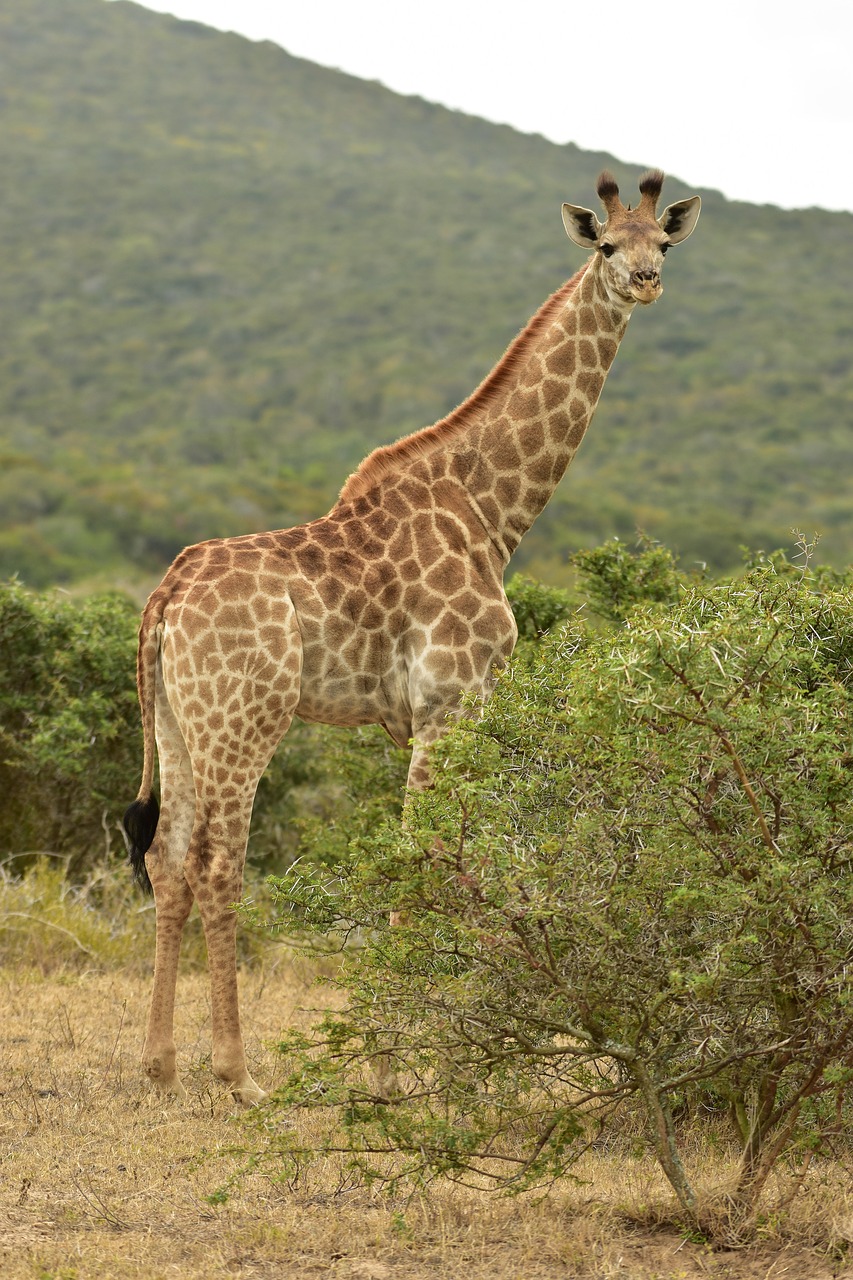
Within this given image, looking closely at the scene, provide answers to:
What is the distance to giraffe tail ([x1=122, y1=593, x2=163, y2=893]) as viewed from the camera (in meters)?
6.36

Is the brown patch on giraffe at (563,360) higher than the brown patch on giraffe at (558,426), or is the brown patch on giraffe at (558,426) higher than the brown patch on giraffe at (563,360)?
the brown patch on giraffe at (563,360)

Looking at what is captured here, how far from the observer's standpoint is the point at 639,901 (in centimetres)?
435

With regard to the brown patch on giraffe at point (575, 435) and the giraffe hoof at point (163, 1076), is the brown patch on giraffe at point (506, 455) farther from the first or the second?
the giraffe hoof at point (163, 1076)

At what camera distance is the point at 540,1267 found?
4352mm

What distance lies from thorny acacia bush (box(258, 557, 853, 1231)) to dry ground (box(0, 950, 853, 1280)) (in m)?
0.21

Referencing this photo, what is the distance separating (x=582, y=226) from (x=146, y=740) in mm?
3023

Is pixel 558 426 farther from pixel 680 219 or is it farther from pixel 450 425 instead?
pixel 680 219

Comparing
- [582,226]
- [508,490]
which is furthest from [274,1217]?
[582,226]

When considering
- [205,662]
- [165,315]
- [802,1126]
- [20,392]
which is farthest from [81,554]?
[802,1126]

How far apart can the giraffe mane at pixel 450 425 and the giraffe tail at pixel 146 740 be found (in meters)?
1.05

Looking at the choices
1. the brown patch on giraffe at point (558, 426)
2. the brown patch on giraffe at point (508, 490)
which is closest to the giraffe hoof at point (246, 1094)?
the brown patch on giraffe at point (508, 490)

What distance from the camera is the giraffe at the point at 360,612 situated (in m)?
6.11

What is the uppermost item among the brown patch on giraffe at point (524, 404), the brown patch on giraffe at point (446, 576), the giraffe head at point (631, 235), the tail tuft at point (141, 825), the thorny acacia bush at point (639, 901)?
the giraffe head at point (631, 235)

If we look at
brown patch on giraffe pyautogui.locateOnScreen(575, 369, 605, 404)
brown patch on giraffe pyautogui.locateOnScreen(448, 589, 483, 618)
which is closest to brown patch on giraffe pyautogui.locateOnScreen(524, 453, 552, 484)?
brown patch on giraffe pyautogui.locateOnScreen(575, 369, 605, 404)
